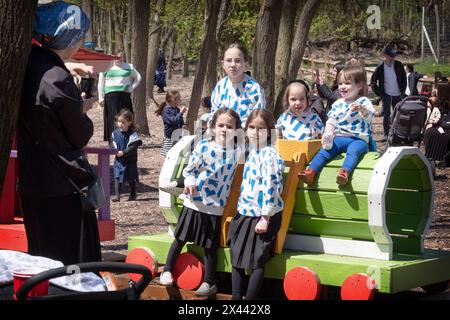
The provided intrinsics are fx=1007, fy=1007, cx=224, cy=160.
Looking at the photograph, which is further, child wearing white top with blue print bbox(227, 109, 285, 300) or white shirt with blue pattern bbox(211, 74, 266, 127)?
white shirt with blue pattern bbox(211, 74, 266, 127)

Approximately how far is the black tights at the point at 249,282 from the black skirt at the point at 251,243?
45 millimetres

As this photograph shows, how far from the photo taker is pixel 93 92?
6234mm

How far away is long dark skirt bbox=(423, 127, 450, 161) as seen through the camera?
581 inches

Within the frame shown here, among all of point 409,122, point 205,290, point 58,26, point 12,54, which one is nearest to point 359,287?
point 205,290

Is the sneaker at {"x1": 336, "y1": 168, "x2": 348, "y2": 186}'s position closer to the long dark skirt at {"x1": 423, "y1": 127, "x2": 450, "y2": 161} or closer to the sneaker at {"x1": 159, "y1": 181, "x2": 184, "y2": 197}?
the sneaker at {"x1": 159, "y1": 181, "x2": 184, "y2": 197}

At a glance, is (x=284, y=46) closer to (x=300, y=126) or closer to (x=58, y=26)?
(x=300, y=126)

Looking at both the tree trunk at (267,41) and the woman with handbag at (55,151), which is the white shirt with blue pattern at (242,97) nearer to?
the woman with handbag at (55,151)

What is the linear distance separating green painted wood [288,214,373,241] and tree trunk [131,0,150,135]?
11.9 m

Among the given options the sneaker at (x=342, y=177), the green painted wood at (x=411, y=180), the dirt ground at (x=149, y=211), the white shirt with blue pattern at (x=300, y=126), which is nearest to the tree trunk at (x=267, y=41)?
the dirt ground at (x=149, y=211)

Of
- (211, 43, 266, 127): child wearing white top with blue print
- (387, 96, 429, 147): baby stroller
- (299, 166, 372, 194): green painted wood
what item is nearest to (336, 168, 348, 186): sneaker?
(299, 166, 372, 194): green painted wood

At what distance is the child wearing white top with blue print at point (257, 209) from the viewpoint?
6.92 meters

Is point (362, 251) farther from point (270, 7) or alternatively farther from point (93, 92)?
point (270, 7)
